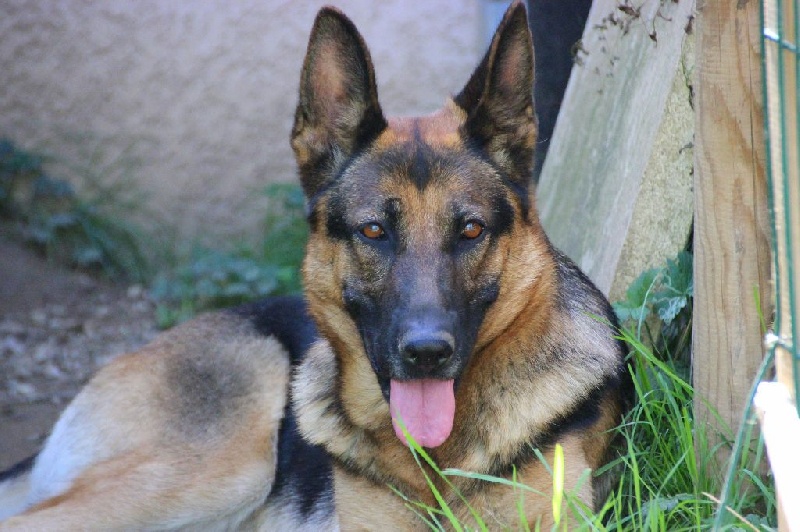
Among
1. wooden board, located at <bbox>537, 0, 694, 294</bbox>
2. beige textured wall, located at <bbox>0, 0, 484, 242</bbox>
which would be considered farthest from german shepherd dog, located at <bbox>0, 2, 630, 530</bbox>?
beige textured wall, located at <bbox>0, 0, 484, 242</bbox>

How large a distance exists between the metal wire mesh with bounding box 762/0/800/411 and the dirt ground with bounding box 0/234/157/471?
13.2 ft

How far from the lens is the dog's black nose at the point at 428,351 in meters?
2.65

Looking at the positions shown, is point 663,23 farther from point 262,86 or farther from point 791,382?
point 262,86

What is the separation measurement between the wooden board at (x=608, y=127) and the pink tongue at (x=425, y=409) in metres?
1.18

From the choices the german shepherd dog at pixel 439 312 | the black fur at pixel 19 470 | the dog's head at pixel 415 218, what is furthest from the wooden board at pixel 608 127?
the black fur at pixel 19 470

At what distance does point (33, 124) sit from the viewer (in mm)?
7039

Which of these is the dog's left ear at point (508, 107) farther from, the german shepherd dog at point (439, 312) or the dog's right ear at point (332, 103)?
the dog's right ear at point (332, 103)

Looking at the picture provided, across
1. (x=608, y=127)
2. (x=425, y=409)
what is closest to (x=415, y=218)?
(x=425, y=409)

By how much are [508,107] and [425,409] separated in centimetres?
99

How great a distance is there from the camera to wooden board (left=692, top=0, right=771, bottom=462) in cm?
277

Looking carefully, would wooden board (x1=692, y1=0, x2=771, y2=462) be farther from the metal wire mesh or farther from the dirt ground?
the dirt ground

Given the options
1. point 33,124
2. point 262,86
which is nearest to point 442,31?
point 262,86

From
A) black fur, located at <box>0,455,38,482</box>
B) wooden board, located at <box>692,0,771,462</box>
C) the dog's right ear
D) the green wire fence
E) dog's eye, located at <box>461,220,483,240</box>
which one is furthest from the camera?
black fur, located at <box>0,455,38,482</box>

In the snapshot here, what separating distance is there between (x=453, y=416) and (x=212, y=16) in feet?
16.5
